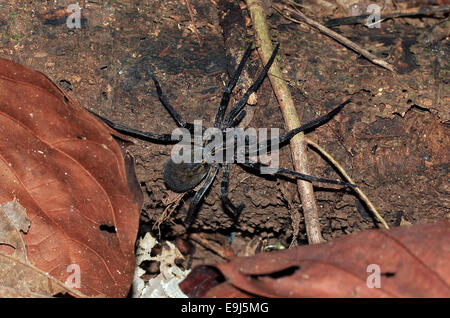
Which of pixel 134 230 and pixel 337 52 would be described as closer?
pixel 134 230

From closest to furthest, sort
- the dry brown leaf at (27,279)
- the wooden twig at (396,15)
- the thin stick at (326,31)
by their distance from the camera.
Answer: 1. the dry brown leaf at (27,279)
2. the thin stick at (326,31)
3. the wooden twig at (396,15)

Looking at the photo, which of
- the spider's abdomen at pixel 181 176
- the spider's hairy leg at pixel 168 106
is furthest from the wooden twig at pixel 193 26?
the spider's abdomen at pixel 181 176

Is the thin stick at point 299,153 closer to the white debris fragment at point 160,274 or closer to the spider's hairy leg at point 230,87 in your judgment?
the spider's hairy leg at point 230,87

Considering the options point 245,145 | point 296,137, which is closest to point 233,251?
point 245,145

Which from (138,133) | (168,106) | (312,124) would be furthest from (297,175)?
(138,133)

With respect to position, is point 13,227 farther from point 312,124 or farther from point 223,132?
point 312,124

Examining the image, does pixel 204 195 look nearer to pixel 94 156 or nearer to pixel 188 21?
pixel 94 156
